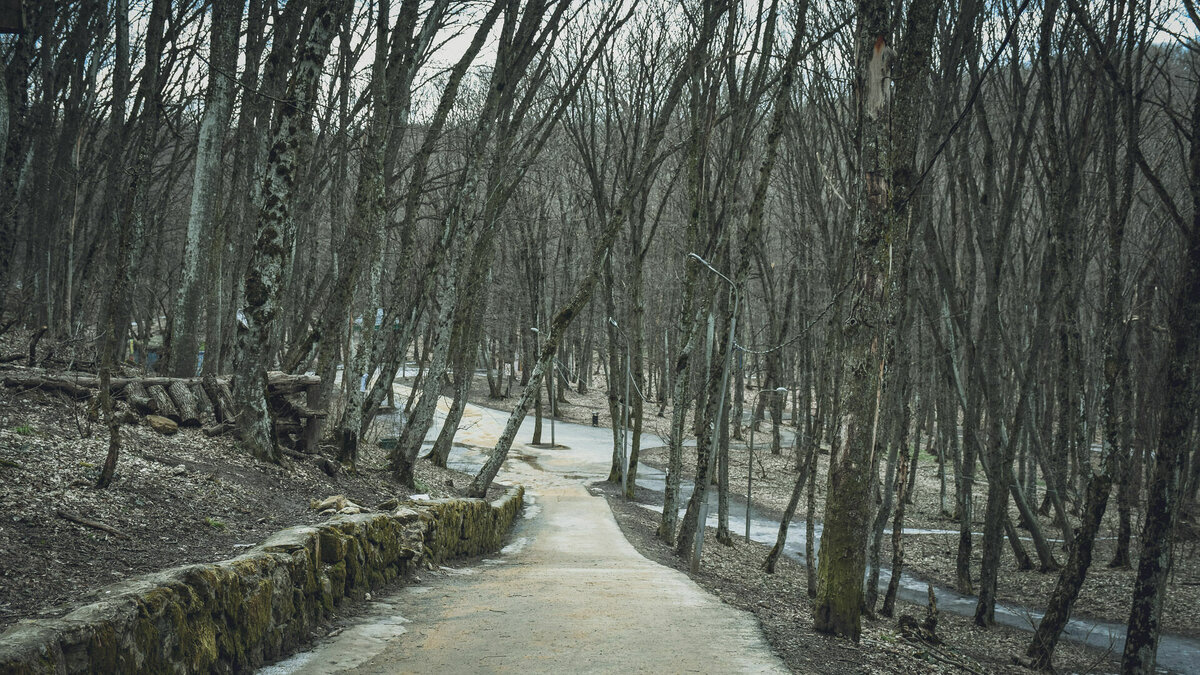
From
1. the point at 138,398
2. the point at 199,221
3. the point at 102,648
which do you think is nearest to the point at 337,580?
the point at 102,648

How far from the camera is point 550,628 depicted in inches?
228

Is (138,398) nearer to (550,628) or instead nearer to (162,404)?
(162,404)

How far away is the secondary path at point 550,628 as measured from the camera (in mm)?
4848

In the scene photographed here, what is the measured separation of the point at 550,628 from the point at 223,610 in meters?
2.26

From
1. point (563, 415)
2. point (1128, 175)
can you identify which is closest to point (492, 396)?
point (563, 415)

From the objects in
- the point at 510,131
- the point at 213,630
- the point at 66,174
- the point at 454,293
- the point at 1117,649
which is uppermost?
the point at 510,131

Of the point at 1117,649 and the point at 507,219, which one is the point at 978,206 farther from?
the point at 507,219

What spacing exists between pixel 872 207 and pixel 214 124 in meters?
9.10

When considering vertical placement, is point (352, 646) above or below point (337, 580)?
below

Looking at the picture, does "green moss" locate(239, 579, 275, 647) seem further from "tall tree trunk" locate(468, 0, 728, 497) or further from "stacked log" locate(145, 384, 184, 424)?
"tall tree trunk" locate(468, 0, 728, 497)

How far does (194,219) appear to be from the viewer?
11336mm

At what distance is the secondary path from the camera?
191 inches

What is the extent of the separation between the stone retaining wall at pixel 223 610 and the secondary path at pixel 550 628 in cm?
27

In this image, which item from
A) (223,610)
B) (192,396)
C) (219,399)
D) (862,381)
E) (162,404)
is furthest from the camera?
(219,399)
